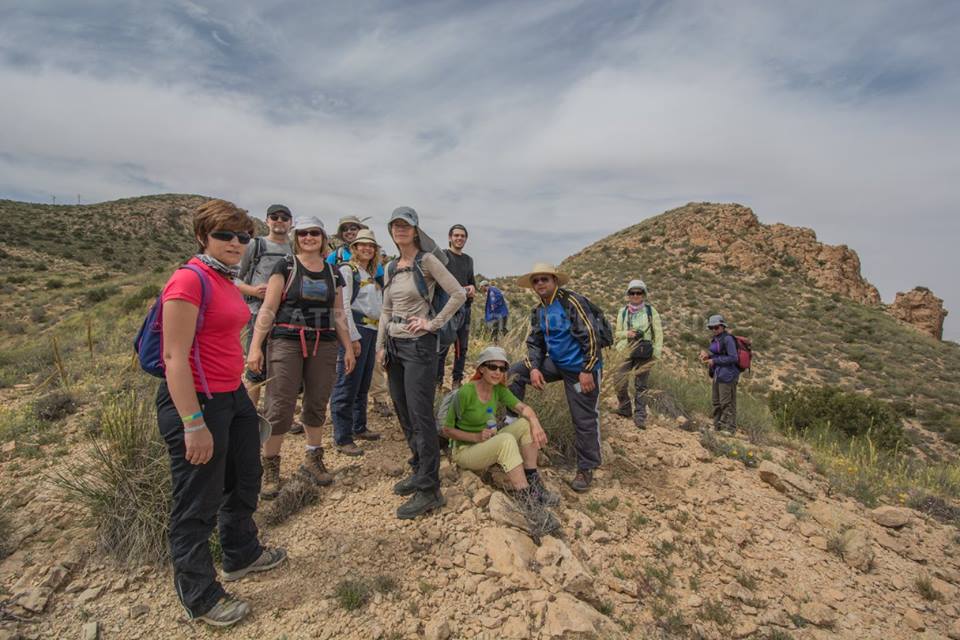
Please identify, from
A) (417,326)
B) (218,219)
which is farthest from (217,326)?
(417,326)

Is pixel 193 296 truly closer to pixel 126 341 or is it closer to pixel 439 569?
pixel 439 569

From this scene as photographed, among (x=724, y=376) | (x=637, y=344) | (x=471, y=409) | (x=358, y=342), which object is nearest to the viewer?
(x=471, y=409)

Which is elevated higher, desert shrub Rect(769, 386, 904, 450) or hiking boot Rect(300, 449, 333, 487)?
hiking boot Rect(300, 449, 333, 487)

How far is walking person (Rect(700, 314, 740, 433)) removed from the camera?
6164 millimetres

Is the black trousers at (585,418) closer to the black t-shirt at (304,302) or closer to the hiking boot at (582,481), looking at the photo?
the hiking boot at (582,481)

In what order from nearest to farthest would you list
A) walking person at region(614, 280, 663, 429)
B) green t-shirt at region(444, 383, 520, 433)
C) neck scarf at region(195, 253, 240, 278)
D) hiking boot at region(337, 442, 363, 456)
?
neck scarf at region(195, 253, 240, 278) < green t-shirt at region(444, 383, 520, 433) < hiking boot at region(337, 442, 363, 456) < walking person at region(614, 280, 663, 429)

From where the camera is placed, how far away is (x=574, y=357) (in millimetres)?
3648

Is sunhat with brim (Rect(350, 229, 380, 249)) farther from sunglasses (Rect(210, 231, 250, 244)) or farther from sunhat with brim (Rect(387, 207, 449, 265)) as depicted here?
sunglasses (Rect(210, 231, 250, 244))

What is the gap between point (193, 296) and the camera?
1.69 meters

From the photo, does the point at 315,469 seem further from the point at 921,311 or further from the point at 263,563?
the point at 921,311

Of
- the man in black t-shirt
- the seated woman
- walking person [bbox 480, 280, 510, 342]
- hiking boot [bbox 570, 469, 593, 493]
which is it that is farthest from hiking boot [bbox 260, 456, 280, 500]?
walking person [bbox 480, 280, 510, 342]

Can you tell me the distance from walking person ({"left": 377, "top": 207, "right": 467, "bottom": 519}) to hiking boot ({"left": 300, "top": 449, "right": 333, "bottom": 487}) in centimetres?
67

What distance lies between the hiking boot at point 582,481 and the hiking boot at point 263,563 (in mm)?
2195

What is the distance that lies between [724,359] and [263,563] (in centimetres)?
609
